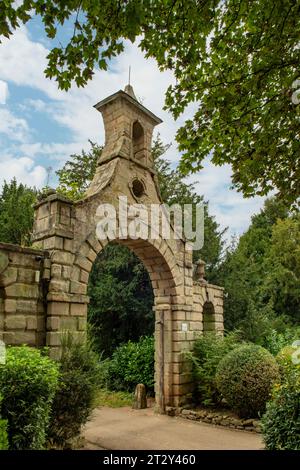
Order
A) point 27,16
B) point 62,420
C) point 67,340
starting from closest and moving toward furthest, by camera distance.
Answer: point 27,16 → point 62,420 → point 67,340

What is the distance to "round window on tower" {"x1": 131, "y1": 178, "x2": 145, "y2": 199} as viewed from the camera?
8.04 meters

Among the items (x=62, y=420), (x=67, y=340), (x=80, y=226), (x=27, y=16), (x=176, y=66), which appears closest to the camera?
(x=27, y=16)

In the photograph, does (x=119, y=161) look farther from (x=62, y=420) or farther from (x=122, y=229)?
(x=62, y=420)

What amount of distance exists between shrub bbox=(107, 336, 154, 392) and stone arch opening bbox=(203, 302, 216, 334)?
5.23 feet

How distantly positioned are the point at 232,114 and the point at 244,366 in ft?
15.1

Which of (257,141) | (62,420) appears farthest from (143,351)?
(257,141)

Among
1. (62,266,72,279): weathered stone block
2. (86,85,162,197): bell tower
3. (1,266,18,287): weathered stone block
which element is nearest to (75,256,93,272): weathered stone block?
(62,266,72,279): weathered stone block

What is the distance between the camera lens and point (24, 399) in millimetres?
4254

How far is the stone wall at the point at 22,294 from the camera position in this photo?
5.30 metres

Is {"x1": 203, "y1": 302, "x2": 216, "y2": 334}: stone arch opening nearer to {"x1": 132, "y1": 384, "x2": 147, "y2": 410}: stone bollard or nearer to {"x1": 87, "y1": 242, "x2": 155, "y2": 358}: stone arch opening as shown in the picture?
{"x1": 87, "y1": 242, "x2": 155, "y2": 358}: stone arch opening

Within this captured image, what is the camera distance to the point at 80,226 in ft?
21.1

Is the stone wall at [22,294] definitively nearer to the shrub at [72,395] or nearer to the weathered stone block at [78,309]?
the weathered stone block at [78,309]

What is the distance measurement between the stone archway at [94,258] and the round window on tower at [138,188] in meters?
0.02

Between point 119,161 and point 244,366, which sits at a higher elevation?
point 119,161
